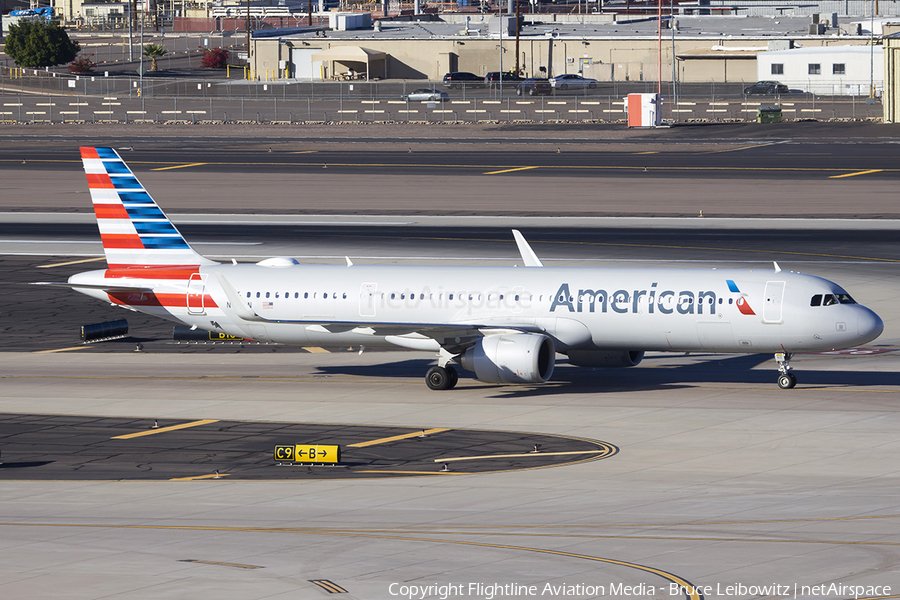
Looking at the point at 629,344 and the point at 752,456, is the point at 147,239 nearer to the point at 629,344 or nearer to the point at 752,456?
the point at 629,344

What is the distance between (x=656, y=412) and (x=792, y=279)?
7227mm

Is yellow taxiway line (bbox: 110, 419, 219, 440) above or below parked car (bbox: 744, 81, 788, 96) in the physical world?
below

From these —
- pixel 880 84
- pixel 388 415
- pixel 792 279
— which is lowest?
pixel 388 415

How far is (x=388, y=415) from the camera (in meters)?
46.5

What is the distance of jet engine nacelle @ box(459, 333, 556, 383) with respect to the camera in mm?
47438

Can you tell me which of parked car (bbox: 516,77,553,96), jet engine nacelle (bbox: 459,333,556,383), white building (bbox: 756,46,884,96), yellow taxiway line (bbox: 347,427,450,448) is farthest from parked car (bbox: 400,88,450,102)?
yellow taxiway line (bbox: 347,427,450,448)

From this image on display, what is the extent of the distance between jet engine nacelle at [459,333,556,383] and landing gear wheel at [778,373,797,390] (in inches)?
338

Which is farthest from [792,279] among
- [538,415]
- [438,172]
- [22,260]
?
[438,172]

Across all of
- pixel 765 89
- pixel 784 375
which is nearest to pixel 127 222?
pixel 784 375

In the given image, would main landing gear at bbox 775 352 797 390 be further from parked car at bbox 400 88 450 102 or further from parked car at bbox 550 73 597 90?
parked car at bbox 550 73 597 90

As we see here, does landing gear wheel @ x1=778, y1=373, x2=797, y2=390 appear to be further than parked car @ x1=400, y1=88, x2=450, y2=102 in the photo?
No

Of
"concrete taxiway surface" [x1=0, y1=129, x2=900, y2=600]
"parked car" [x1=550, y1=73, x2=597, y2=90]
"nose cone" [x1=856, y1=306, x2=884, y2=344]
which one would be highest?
"parked car" [x1=550, y1=73, x2=597, y2=90]

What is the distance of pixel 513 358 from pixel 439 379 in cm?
412

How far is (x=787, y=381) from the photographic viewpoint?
48.7 metres
